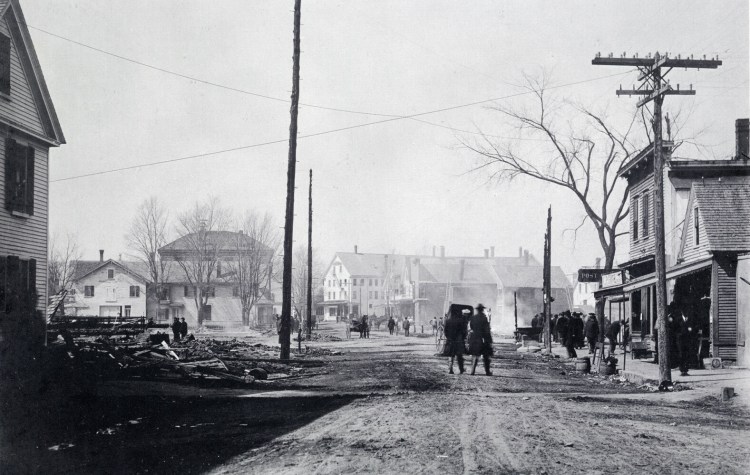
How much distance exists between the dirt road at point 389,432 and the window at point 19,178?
657 centimetres

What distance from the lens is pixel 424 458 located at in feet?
24.1

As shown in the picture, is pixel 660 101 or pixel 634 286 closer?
pixel 660 101

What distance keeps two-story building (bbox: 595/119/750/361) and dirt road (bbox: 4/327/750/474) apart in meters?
8.47

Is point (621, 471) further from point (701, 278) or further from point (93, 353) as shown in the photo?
point (701, 278)

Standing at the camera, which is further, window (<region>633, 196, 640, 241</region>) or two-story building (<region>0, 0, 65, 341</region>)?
window (<region>633, 196, 640, 241</region>)

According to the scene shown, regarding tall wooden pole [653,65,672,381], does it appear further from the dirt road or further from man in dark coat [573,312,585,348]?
man in dark coat [573,312,585,348]

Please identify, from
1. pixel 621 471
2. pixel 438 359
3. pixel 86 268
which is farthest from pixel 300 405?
pixel 86 268

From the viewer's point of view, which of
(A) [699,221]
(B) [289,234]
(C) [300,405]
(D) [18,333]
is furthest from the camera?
(A) [699,221]

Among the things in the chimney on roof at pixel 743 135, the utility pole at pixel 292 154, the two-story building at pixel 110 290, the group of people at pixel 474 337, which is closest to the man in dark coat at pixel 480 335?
the group of people at pixel 474 337

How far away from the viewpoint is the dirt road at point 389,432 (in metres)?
7.16

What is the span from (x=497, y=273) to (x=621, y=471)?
83.6 meters

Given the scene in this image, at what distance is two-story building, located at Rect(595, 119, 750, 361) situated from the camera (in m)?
21.3

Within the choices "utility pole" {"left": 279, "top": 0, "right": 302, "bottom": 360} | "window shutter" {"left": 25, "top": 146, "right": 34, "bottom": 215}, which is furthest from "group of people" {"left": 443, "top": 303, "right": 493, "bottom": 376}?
"window shutter" {"left": 25, "top": 146, "right": 34, "bottom": 215}

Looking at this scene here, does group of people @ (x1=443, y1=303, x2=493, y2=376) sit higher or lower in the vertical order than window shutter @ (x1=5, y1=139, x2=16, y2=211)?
lower
